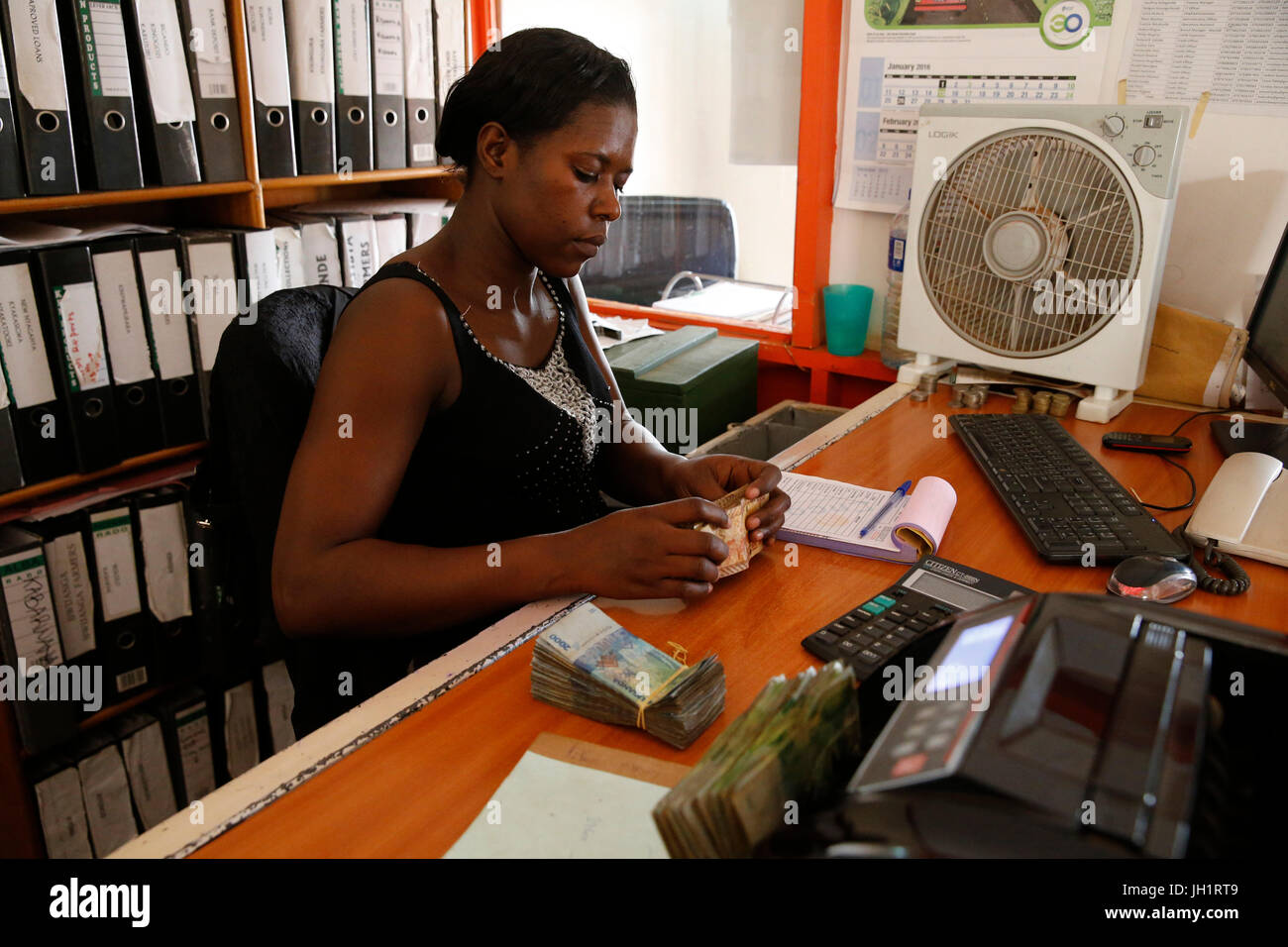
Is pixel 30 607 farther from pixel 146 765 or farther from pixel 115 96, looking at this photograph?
pixel 115 96

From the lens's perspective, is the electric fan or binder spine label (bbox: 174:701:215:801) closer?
the electric fan

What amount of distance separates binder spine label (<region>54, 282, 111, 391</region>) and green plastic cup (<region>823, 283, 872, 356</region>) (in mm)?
1379

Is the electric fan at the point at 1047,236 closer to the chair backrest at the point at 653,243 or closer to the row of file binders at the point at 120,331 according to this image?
the chair backrest at the point at 653,243

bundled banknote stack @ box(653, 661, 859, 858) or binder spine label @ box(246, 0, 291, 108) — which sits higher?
binder spine label @ box(246, 0, 291, 108)

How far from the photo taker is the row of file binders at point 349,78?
5.52 feet

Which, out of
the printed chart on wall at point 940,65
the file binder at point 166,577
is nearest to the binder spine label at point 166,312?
the file binder at point 166,577

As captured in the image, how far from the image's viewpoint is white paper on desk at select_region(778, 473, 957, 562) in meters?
1.08

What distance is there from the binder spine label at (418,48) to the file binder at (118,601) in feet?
3.36

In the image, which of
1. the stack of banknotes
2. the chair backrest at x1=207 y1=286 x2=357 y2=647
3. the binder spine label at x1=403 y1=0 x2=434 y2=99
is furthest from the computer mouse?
the binder spine label at x1=403 y1=0 x2=434 y2=99

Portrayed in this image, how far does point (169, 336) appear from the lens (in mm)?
1630

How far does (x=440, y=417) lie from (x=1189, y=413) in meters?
1.28

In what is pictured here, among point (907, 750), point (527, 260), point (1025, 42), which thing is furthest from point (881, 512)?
point (1025, 42)

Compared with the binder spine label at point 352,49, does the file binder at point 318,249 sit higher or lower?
lower

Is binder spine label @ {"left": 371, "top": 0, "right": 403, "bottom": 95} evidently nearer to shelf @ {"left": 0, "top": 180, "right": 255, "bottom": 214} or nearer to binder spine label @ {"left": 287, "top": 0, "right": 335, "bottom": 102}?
binder spine label @ {"left": 287, "top": 0, "right": 335, "bottom": 102}
